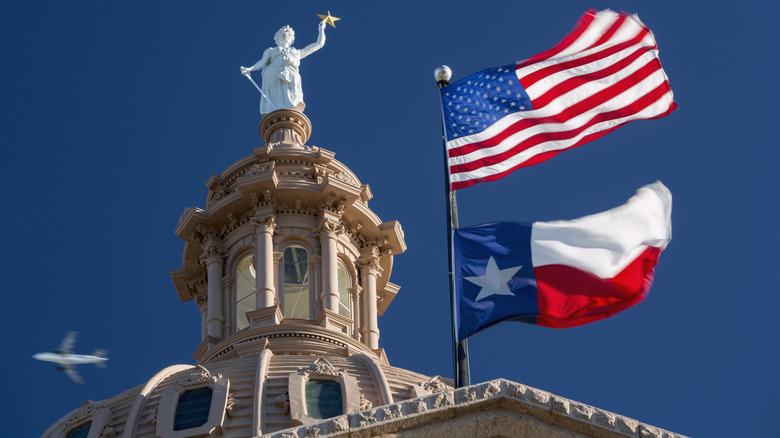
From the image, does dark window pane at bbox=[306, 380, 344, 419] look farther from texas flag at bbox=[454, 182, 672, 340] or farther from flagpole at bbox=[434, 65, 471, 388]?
texas flag at bbox=[454, 182, 672, 340]

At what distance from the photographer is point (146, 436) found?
5003cm

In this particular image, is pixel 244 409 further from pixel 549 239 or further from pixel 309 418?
pixel 549 239

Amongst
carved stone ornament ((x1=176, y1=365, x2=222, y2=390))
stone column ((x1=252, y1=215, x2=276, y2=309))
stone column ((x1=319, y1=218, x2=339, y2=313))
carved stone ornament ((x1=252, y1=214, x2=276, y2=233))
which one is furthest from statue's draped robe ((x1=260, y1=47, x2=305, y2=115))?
carved stone ornament ((x1=176, y1=365, x2=222, y2=390))

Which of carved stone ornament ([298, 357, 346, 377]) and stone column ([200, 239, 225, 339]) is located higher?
stone column ([200, 239, 225, 339])

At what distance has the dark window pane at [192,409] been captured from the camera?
4969cm

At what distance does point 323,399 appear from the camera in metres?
50.4

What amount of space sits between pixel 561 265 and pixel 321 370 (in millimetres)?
24153

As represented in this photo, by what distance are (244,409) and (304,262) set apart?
43.8ft

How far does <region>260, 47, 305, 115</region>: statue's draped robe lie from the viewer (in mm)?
68188

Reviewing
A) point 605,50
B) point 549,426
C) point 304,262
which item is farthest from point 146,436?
point 549,426

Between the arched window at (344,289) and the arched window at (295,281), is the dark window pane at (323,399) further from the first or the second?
the arched window at (295,281)

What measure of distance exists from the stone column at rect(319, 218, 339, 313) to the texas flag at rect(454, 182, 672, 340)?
1202 inches

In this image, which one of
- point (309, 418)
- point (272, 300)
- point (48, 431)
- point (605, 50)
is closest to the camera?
point (605, 50)

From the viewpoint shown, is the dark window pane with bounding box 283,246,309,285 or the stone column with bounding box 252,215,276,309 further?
the dark window pane with bounding box 283,246,309,285
